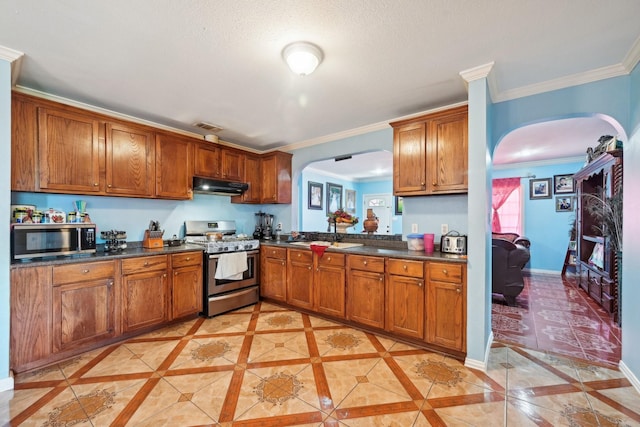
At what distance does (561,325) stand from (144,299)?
463 cm

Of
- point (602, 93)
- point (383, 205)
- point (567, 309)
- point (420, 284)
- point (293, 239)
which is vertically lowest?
point (567, 309)

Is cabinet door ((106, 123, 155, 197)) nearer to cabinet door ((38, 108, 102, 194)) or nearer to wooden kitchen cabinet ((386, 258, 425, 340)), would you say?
cabinet door ((38, 108, 102, 194))

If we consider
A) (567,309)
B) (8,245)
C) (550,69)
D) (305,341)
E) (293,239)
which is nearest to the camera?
(8,245)

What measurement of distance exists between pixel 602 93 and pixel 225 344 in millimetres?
3954

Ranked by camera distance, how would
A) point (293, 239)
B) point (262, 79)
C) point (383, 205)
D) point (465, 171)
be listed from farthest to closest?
1. point (383, 205)
2. point (293, 239)
3. point (465, 171)
4. point (262, 79)

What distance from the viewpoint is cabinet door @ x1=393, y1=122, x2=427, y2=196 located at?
280cm

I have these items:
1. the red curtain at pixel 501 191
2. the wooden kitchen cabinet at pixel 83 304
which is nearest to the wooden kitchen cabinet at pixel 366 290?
the wooden kitchen cabinet at pixel 83 304

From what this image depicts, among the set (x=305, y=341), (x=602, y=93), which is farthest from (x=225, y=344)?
(x=602, y=93)

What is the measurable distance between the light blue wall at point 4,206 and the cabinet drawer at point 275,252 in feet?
8.00

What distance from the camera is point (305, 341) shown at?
8.96ft

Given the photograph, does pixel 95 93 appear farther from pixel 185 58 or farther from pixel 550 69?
pixel 550 69

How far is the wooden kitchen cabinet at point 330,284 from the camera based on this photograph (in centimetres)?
313

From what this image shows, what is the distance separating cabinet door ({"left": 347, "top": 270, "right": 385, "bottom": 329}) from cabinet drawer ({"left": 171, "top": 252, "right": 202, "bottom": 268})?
1828 millimetres

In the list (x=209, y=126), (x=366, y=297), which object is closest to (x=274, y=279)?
(x=366, y=297)
